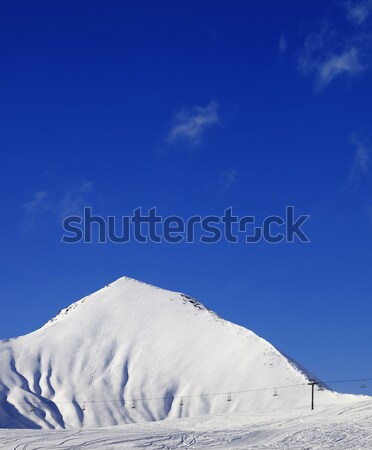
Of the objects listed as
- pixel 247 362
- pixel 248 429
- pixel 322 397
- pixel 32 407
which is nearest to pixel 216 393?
pixel 247 362

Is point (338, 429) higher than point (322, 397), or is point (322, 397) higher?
point (322, 397)

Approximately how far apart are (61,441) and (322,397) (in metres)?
103

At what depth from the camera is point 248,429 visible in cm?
7862

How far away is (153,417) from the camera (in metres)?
180

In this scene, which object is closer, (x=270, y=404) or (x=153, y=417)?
(x=270, y=404)

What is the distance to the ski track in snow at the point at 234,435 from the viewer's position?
70.8 m

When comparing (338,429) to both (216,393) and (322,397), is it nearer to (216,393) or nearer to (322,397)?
(322,397)

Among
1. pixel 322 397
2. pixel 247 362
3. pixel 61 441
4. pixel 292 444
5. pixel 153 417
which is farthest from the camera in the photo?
pixel 247 362

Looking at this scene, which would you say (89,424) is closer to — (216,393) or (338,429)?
(216,393)

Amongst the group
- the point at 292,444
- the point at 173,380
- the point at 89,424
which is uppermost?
the point at 173,380

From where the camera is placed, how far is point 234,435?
7550cm

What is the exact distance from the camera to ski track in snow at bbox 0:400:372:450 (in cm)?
7075

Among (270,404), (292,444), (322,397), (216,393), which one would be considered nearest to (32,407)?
(216,393)

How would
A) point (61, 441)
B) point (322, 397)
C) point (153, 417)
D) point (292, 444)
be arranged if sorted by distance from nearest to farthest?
point (292, 444)
point (61, 441)
point (322, 397)
point (153, 417)
